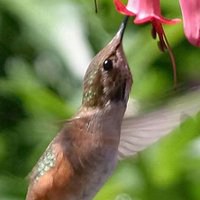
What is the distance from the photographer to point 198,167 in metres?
1.71

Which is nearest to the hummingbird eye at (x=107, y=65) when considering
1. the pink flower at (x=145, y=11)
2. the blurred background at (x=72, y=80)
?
the pink flower at (x=145, y=11)

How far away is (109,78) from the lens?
1.44 metres

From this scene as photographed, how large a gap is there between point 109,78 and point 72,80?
718 mm

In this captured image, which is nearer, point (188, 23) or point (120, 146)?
point (188, 23)

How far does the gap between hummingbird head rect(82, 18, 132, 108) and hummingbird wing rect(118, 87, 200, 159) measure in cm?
6

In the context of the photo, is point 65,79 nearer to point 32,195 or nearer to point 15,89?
point 15,89

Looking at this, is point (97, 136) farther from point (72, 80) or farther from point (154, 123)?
point (72, 80)

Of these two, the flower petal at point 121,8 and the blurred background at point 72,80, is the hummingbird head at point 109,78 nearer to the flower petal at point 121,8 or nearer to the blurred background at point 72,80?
the flower petal at point 121,8

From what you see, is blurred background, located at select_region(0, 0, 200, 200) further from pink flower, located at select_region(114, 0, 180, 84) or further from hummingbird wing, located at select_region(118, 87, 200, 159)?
pink flower, located at select_region(114, 0, 180, 84)

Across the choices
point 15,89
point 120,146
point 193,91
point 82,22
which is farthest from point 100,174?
point 82,22

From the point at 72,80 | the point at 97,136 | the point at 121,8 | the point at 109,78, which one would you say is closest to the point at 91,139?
the point at 97,136

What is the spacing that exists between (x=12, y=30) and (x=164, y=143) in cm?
61

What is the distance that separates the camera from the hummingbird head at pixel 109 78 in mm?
1419

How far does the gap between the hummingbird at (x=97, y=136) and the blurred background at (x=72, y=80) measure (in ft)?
0.50
